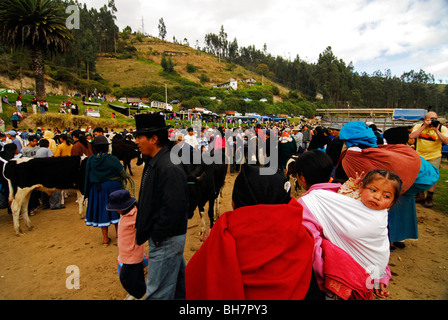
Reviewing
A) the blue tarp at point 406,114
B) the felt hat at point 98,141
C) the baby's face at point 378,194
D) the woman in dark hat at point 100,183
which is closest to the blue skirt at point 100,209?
the woman in dark hat at point 100,183

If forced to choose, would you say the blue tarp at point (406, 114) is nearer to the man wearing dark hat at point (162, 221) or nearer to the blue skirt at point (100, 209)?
the blue skirt at point (100, 209)

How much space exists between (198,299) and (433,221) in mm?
6247

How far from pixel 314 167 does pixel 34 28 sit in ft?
109

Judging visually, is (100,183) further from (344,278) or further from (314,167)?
(344,278)

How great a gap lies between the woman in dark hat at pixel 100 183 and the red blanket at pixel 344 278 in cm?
380

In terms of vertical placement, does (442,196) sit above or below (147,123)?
below

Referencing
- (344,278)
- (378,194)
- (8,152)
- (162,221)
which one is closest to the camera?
(344,278)

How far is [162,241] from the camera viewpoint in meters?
2.08

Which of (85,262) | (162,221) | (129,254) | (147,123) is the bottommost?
(85,262)

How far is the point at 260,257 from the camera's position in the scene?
1.19 metres

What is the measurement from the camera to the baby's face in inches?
64.4

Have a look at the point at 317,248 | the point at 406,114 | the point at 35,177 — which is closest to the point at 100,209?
the point at 35,177

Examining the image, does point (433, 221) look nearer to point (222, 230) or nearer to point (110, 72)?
point (222, 230)
